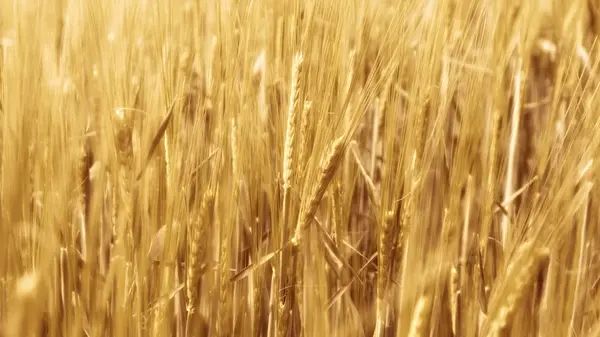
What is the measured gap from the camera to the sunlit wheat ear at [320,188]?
2.18ft

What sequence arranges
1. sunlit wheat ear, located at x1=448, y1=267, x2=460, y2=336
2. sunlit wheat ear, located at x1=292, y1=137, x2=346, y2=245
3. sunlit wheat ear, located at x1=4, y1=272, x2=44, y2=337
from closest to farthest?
1. sunlit wheat ear, located at x1=4, y1=272, x2=44, y2=337
2. sunlit wheat ear, located at x1=292, y1=137, x2=346, y2=245
3. sunlit wheat ear, located at x1=448, y1=267, x2=460, y2=336

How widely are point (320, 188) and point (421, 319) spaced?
0.17m

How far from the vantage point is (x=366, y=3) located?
81 cm

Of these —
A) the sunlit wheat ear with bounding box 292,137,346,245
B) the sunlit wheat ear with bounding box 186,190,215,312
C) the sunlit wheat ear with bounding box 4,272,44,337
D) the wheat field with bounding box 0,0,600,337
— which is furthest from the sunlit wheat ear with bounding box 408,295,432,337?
the sunlit wheat ear with bounding box 4,272,44,337

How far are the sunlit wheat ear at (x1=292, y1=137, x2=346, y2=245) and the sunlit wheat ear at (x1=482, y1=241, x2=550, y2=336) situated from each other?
0.21 meters

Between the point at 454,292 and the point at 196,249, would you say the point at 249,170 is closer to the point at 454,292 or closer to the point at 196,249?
the point at 196,249

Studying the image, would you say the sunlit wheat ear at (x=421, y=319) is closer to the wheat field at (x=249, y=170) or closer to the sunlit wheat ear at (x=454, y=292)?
the wheat field at (x=249, y=170)

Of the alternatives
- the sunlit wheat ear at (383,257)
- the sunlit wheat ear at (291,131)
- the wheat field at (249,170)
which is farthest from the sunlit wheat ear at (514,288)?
the sunlit wheat ear at (291,131)

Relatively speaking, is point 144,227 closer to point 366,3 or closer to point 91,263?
point 91,263

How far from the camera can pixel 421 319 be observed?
2.00ft

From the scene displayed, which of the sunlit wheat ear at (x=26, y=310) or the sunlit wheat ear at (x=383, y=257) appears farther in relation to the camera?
the sunlit wheat ear at (x=383, y=257)

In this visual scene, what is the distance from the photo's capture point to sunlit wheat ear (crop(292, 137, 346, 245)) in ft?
2.18

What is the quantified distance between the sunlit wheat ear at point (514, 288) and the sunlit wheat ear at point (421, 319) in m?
0.06

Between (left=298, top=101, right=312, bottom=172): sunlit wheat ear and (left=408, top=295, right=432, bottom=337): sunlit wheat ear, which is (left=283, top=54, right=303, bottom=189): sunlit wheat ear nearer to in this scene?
(left=298, top=101, right=312, bottom=172): sunlit wheat ear
